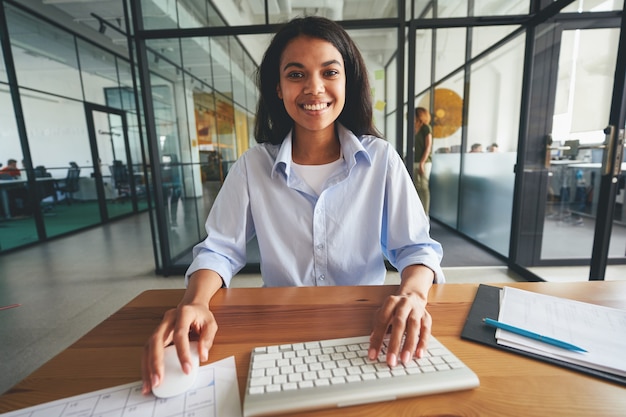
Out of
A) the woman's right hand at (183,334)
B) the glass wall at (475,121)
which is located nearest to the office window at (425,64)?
the glass wall at (475,121)

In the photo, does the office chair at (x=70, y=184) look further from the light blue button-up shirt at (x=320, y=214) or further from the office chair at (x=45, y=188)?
the light blue button-up shirt at (x=320, y=214)

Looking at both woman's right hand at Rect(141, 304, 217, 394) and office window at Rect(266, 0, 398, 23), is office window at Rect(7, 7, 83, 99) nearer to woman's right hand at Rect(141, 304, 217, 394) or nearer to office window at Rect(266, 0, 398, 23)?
office window at Rect(266, 0, 398, 23)

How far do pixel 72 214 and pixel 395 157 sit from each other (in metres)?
6.78

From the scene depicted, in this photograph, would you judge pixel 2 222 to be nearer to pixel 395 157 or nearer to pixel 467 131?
pixel 395 157

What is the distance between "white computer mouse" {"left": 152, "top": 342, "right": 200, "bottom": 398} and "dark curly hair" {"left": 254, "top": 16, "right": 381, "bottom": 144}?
0.79 meters

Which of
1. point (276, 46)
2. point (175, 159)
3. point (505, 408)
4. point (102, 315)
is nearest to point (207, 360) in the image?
point (505, 408)

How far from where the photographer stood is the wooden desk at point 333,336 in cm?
43

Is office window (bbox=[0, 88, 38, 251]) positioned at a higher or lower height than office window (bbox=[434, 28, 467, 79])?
lower

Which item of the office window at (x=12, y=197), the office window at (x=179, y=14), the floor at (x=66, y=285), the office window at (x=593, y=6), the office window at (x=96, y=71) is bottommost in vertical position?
the floor at (x=66, y=285)

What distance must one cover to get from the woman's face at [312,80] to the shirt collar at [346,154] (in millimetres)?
97

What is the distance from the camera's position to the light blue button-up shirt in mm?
973

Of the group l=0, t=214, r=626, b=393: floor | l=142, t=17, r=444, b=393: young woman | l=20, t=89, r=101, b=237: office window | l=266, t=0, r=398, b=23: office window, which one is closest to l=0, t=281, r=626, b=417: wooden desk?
l=142, t=17, r=444, b=393: young woman

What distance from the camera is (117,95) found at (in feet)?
20.6

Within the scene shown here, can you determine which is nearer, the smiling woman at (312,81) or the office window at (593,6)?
the smiling woman at (312,81)
